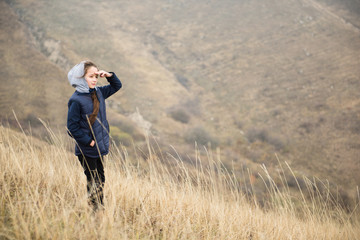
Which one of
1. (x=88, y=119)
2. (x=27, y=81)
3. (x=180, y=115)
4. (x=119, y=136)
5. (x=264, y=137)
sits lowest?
(x=264, y=137)

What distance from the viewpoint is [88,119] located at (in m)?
1.97

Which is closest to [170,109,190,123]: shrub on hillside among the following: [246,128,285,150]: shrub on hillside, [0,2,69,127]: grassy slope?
[246,128,285,150]: shrub on hillside

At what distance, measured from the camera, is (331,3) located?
113ft

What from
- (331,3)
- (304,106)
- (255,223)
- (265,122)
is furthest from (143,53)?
(331,3)

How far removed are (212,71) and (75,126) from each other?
25726 mm

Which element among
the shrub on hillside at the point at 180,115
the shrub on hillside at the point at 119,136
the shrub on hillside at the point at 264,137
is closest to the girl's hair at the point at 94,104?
the shrub on hillside at the point at 119,136

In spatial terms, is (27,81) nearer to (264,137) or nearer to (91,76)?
(91,76)

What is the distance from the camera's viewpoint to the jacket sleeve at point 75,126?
6.62 ft

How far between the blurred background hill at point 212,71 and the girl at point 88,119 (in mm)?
9522

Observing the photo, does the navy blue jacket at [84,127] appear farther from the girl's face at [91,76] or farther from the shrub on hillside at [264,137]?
the shrub on hillside at [264,137]

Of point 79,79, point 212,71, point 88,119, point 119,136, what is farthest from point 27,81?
point 212,71

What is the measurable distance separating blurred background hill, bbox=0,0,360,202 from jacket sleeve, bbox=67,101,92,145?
377 inches

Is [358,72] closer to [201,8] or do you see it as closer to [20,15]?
[201,8]

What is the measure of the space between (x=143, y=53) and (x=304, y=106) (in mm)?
19180
